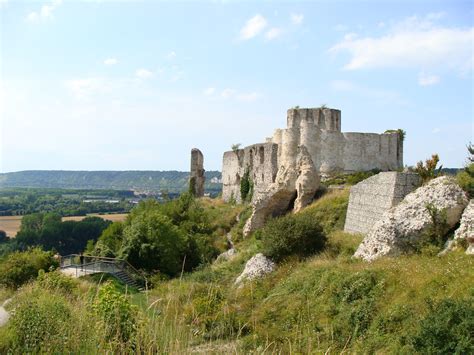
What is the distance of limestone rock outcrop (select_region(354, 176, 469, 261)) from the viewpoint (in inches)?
508

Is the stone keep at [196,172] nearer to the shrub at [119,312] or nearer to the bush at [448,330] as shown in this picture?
the shrub at [119,312]

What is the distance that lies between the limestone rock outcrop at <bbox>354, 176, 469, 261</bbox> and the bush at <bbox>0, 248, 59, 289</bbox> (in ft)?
47.3

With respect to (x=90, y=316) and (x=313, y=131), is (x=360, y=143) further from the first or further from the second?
(x=90, y=316)

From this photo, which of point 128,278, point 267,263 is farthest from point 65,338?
point 128,278

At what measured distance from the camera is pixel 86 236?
220 feet

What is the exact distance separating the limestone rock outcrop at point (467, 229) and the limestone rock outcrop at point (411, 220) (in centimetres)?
66

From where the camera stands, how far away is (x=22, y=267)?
2078 centimetres

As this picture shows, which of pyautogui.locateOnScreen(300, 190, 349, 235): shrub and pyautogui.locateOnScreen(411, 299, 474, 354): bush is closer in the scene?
pyautogui.locateOnScreen(411, 299, 474, 354): bush

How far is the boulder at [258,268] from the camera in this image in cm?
1580

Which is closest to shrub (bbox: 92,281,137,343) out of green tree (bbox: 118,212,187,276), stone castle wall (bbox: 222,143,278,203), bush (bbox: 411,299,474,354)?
bush (bbox: 411,299,474,354)

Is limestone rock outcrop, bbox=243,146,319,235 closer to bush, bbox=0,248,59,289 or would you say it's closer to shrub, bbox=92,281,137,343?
bush, bbox=0,248,59,289

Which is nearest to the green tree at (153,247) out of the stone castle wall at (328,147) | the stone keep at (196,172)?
the stone castle wall at (328,147)

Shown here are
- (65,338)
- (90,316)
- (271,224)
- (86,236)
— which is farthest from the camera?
(86,236)

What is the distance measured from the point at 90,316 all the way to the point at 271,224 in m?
11.0
